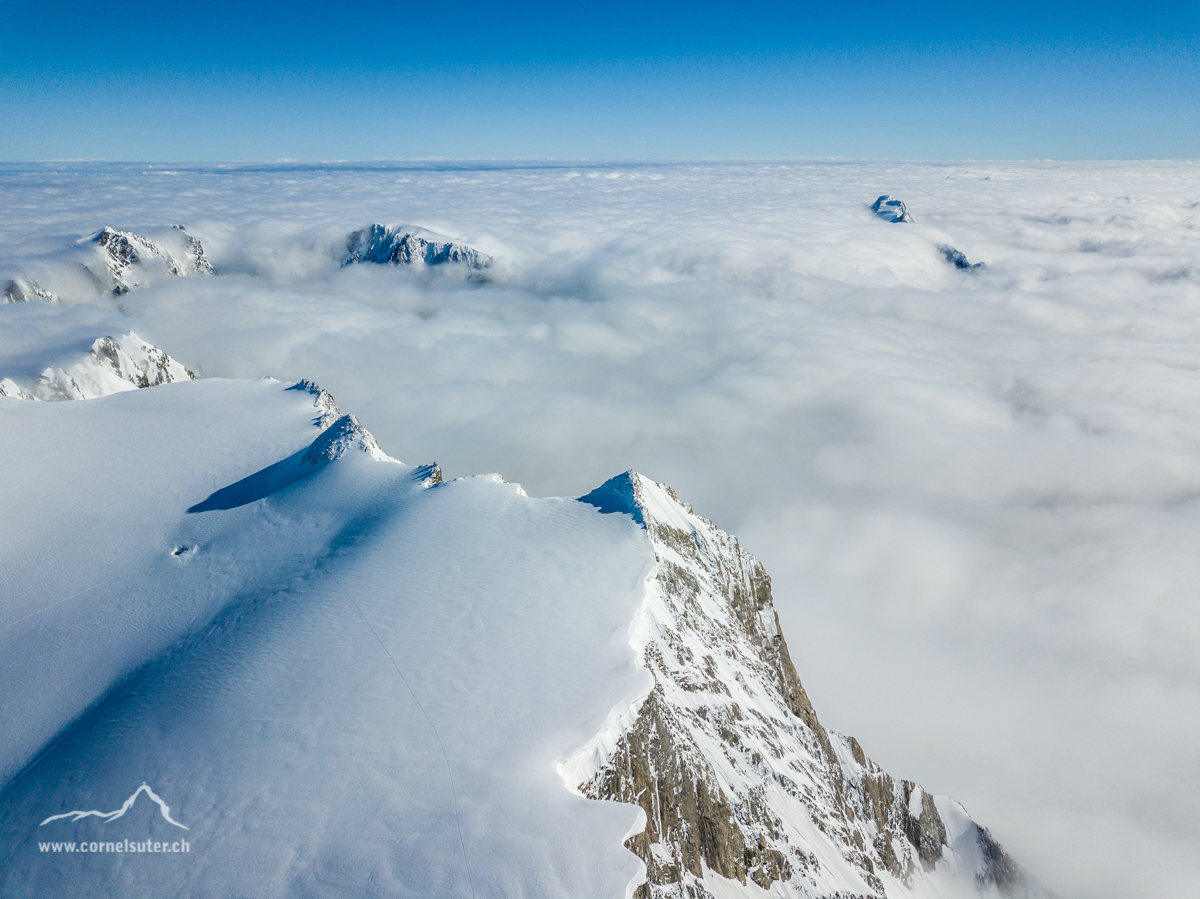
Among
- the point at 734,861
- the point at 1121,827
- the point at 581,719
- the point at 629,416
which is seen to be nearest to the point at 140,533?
the point at 581,719

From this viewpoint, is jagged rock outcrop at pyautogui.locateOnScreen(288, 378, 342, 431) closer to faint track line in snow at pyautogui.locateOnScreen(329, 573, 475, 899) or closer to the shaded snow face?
faint track line in snow at pyautogui.locateOnScreen(329, 573, 475, 899)

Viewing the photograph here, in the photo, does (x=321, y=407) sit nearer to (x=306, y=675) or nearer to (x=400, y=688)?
(x=306, y=675)

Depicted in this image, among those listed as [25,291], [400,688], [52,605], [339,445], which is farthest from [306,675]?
[25,291]

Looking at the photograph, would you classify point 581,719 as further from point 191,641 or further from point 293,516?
point 293,516

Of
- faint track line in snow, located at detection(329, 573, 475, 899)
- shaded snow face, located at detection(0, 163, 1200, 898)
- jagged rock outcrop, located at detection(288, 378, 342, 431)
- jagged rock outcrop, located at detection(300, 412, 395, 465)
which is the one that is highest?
faint track line in snow, located at detection(329, 573, 475, 899)

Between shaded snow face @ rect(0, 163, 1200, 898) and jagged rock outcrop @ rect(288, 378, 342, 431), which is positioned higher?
jagged rock outcrop @ rect(288, 378, 342, 431)

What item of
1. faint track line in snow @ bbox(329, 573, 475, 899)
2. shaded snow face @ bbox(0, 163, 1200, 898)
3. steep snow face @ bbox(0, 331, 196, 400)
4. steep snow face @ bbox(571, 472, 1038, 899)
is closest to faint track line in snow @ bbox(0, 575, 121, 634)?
faint track line in snow @ bbox(329, 573, 475, 899)
